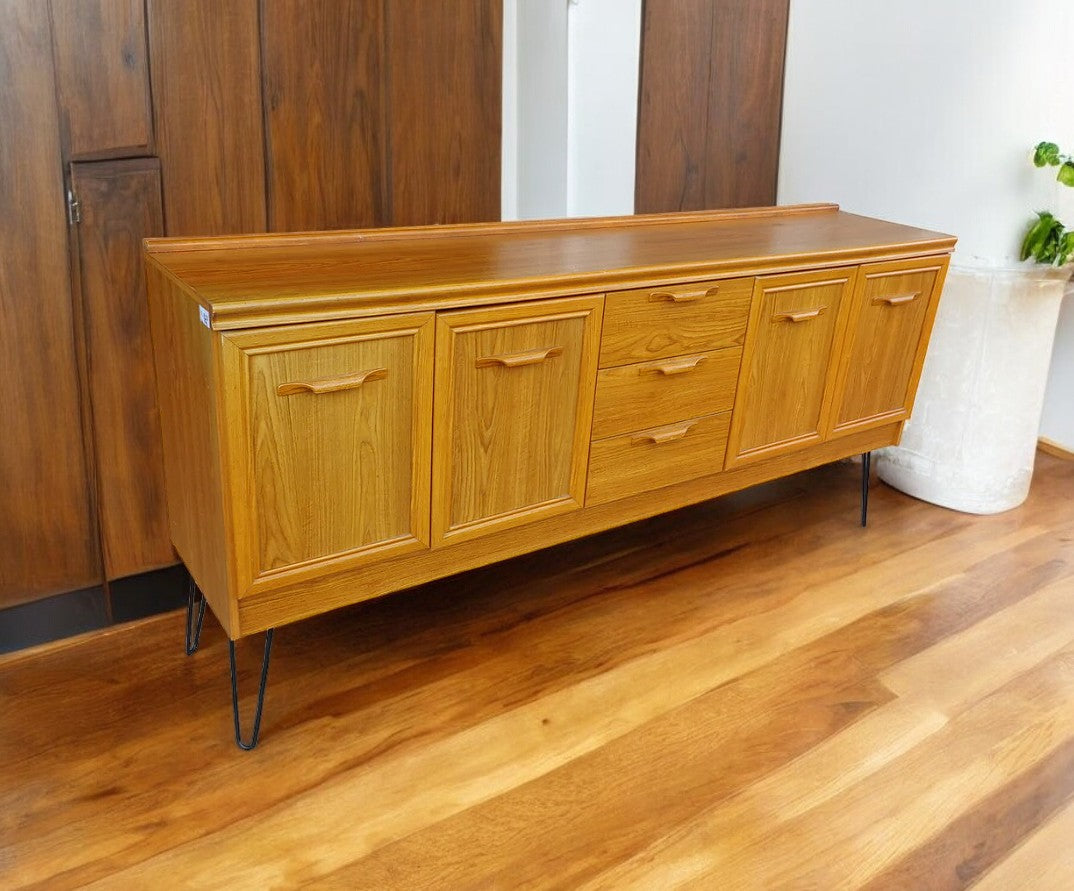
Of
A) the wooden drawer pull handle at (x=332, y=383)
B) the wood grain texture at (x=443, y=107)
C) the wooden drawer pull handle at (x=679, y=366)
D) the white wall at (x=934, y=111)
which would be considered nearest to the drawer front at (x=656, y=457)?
the wooden drawer pull handle at (x=679, y=366)

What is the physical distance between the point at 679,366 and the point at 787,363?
0.34 m

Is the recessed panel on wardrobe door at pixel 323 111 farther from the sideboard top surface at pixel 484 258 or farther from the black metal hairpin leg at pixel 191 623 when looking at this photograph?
the black metal hairpin leg at pixel 191 623

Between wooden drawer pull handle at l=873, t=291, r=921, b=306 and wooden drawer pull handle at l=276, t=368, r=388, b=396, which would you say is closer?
wooden drawer pull handle at l=276, t=368, r=388, b=396

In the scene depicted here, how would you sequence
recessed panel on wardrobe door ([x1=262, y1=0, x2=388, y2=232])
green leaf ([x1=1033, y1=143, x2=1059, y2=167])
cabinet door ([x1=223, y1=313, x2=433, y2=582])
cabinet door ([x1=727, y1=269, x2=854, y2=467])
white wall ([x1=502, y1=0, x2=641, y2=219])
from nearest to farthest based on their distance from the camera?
cabinet door ([x1=223, y1=313, x2=433, y2=582]) < recessed panel on wardrobe door ([x1=262, y1=0, x2=388, y2=232]) < cabinet door ([x1=727, y1=269, x2=854, y2=467]) < white wall ([x1=502, y1=0, x2=641, y2=219]) < green leaf ([x1=1033, y1=143, x2=1059, y2=167])

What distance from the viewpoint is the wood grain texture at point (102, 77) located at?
5.64 feet

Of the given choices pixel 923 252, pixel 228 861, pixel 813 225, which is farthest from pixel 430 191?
pixel 228 861

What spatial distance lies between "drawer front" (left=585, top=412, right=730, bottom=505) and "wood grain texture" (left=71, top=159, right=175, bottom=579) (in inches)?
33.1

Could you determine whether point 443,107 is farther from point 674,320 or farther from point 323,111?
point 674,320

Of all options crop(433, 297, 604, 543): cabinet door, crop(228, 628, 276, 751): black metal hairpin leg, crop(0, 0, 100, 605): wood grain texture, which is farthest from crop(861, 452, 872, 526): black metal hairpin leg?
crop(0, 0, 100, 605): wood grain texture

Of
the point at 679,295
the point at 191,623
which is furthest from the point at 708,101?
the point at 191,623

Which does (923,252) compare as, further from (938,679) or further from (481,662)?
(481,662)

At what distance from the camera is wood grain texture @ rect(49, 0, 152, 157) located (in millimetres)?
1720

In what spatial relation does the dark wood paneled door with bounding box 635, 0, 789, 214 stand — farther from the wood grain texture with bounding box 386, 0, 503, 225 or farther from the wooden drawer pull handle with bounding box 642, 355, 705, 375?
the wooden drawer pull handle with bounding box 642, 355, 705, 375

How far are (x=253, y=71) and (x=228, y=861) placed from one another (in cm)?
133
